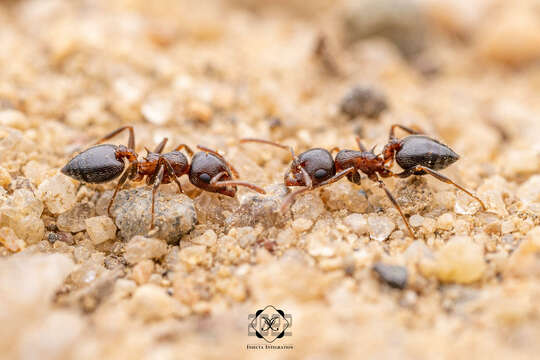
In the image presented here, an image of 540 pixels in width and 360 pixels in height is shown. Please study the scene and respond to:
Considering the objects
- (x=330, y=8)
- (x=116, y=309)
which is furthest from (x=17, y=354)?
(x=330, y=8)

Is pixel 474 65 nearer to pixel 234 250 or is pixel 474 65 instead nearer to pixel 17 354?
pixel 234 250

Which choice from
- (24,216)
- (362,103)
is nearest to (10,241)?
(24,216)

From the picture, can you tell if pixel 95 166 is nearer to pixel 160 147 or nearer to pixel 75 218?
pixel 75 218

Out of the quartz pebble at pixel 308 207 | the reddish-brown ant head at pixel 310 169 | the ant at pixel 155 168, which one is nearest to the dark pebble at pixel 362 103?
the reddish-brown ant head at pixel 310 169

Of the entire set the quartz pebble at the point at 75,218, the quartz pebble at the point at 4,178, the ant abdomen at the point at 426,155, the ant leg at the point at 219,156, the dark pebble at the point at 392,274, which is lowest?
the dark pebble at the point at 392,274

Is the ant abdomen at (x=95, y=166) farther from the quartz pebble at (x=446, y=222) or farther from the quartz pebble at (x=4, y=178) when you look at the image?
the quartz pebble at (x=446, y=222)

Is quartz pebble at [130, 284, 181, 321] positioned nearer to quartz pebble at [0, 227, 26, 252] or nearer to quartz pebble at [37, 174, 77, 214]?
quartz pebble at [0, 227, 26, 252]
